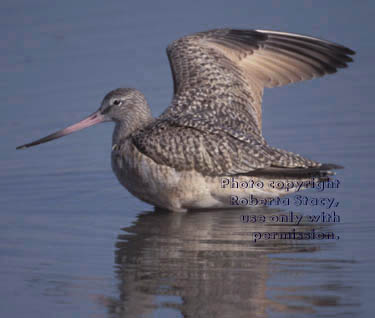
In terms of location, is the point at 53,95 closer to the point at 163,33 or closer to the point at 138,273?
the point at 163,33

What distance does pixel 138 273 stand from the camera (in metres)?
6.69

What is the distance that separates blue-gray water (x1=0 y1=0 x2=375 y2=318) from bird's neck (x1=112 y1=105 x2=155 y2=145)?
534 millimetres

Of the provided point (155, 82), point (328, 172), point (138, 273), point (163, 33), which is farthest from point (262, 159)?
point (163, 33)

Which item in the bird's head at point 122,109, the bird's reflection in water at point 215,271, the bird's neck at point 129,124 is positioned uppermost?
the bird's head at point 122,109

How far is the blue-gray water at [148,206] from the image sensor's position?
6145 mm

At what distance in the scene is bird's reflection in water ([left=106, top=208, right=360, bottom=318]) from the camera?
232 inches

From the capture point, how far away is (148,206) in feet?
29.3

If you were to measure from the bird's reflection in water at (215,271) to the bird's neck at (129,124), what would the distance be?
1.09 meters

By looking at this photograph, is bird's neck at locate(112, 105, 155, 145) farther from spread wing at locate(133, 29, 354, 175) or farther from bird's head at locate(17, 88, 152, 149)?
spread wing at locate(133, 29, 354, 175)

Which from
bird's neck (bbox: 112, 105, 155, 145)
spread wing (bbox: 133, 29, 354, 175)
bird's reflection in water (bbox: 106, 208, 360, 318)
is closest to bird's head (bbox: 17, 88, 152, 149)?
bird's neck (bbox: 112, 105, 155, 145)

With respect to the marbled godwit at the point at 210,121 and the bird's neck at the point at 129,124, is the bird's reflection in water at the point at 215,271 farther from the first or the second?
the bird's neck at the point at 129,124

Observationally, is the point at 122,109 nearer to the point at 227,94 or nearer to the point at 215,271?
the point at 227,94

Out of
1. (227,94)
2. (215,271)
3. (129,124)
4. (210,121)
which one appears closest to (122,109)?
(129,124)

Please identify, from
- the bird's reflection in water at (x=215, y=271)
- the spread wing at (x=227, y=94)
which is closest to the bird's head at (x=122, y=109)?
the spread wing at (x=227, y=94)
